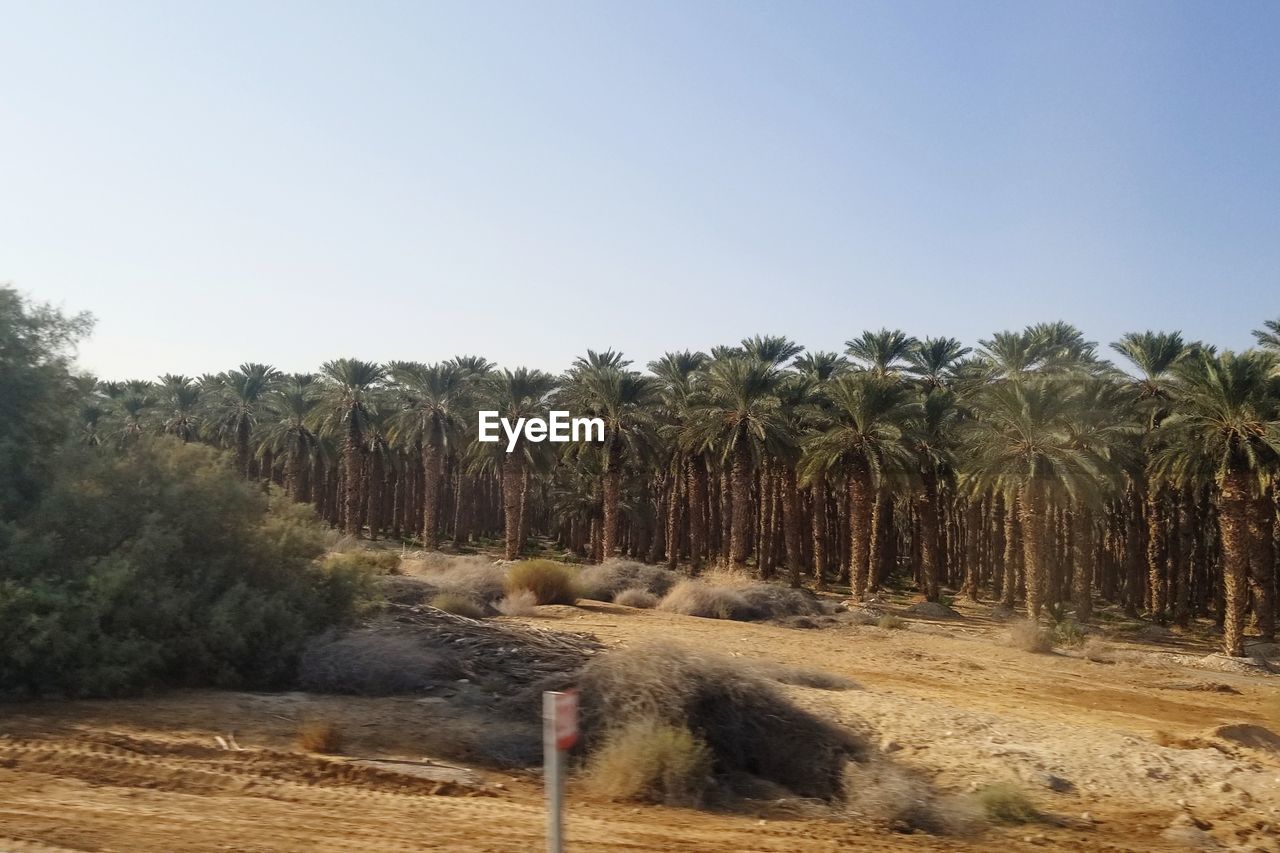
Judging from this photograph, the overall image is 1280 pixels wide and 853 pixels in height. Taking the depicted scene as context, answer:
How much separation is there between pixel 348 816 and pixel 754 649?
13.9 m

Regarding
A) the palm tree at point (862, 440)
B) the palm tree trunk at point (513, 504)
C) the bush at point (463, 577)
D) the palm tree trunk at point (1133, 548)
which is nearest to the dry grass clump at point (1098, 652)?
the palm tree at point (862, 440)

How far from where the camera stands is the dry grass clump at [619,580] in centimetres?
3119

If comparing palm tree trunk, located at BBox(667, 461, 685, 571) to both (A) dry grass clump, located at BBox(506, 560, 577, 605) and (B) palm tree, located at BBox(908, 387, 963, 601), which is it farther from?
(A) dry grass clump, located at BBox(506, 560, 577, 605)

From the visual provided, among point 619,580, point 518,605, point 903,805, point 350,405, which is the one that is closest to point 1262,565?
point 619,580

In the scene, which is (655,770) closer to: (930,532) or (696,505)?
(930,532)

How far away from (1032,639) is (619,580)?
1204cm

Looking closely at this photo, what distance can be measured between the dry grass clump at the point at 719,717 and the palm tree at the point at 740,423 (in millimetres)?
29123

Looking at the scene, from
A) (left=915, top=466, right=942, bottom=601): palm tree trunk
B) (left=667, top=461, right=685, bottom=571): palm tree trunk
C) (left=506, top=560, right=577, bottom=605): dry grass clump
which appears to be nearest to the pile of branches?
(left=506, top=560, right=577, bottom=605): dry grass clump

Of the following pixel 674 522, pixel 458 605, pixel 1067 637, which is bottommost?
pixel 1067 637

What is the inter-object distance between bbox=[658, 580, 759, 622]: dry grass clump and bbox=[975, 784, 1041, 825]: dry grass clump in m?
18.8

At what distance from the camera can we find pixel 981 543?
195 feet

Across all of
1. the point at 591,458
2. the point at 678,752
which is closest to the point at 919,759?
the point at 678,752

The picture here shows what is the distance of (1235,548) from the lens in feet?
104

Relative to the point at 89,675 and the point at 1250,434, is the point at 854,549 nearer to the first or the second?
the point at 1250,434
